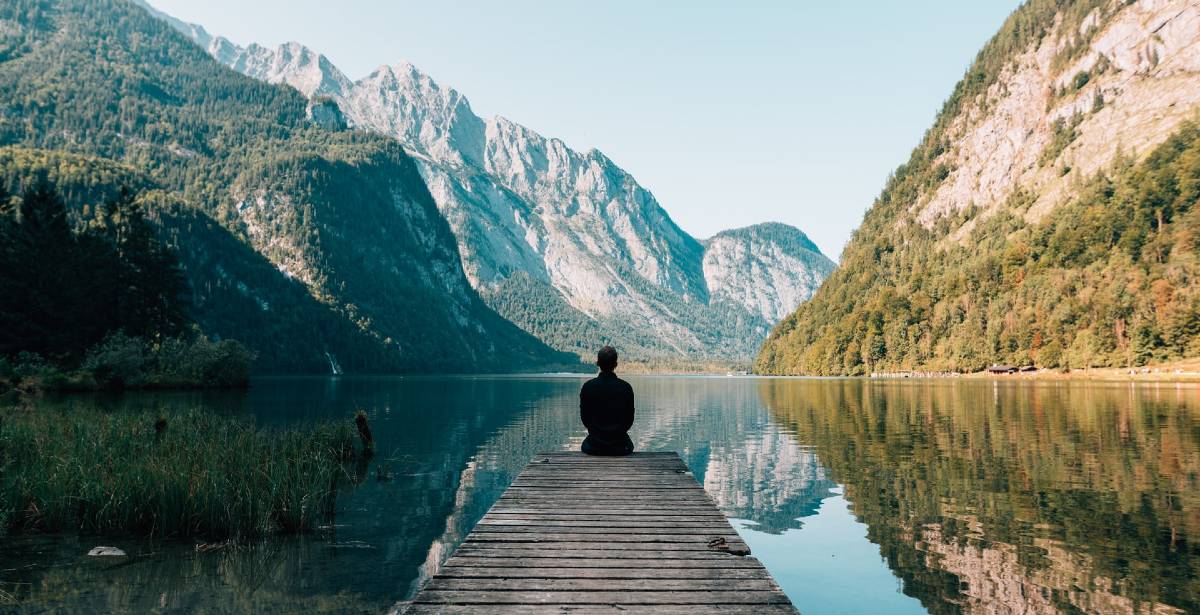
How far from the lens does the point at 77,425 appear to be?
85.0ft

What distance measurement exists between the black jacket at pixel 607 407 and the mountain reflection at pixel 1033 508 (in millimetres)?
7278

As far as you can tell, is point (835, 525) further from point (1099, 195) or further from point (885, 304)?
point (885, 304)

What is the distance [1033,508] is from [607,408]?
43.8 ft

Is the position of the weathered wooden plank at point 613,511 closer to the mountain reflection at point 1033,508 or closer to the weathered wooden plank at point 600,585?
the weathered wooden plank at point 600,585

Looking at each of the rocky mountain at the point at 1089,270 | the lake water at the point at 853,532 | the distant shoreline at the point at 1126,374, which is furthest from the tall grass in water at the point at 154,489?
the rocky mountain at the point at 1089,270

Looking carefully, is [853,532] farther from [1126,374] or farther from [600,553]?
[1126,374]

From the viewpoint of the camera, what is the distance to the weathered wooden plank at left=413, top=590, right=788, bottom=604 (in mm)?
8219

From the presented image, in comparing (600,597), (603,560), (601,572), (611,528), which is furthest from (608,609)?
(611,528)

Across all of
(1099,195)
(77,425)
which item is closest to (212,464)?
(77,425)

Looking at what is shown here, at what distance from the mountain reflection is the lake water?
0.08 metres

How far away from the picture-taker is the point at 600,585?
8.84m

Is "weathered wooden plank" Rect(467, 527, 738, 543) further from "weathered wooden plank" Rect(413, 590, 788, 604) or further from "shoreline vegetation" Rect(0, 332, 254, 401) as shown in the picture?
"shoreline vegetation" Rect(0, 332, 254, 401)

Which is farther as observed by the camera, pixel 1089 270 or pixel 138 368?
pixel 1089 270

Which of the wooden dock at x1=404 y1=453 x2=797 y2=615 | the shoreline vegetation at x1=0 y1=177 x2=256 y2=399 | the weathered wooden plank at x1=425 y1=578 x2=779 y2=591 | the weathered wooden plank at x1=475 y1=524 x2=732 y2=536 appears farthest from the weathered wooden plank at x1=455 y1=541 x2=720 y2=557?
the shoreline vegetation at x1=0 y1=177 x2=256 y2=399
